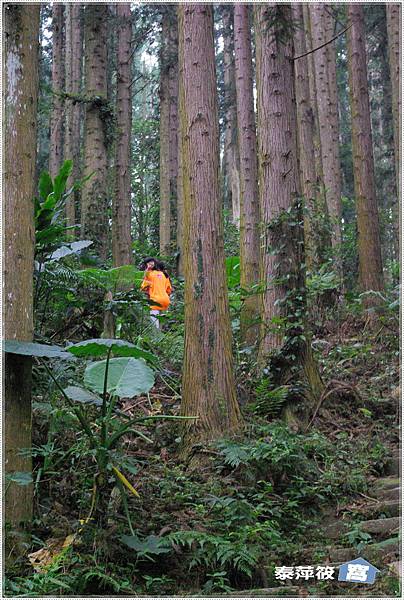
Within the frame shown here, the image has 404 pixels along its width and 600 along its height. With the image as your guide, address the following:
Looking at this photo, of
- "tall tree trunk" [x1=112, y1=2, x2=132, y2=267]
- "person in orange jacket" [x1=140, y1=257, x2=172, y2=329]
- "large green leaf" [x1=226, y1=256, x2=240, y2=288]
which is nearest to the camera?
"person in orange jacket" [x1=140, y1=257, x2=172, y2=329]

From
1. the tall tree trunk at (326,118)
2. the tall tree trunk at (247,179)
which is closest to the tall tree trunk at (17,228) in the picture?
the tall tree trunk at (247,179)

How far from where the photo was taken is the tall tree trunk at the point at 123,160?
42.0 ft

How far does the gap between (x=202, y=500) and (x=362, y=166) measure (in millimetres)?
9203

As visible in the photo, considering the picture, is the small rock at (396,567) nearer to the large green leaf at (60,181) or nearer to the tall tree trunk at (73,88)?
the large green leaf at (60,181)

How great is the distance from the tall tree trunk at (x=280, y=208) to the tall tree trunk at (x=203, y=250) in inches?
43.1

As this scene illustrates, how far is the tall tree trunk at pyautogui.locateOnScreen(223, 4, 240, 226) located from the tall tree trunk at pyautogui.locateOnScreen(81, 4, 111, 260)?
347 inches

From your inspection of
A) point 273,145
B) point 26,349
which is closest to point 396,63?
point 273,145

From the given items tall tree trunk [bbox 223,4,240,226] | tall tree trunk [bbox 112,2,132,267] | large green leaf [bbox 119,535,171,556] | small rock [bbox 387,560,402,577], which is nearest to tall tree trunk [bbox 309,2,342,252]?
tall tree trunk [bbox 223,4,240,226]

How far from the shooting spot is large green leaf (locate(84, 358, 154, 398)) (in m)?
4.92

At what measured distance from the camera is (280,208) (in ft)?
25.6

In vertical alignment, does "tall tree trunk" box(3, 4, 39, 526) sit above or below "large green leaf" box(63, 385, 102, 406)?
above

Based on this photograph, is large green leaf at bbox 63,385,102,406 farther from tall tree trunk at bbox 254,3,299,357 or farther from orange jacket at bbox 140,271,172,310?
orange jacket at bbox 140,271,172,310

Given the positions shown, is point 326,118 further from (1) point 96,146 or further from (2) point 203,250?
(2) point 203,250

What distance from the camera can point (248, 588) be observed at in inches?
180
